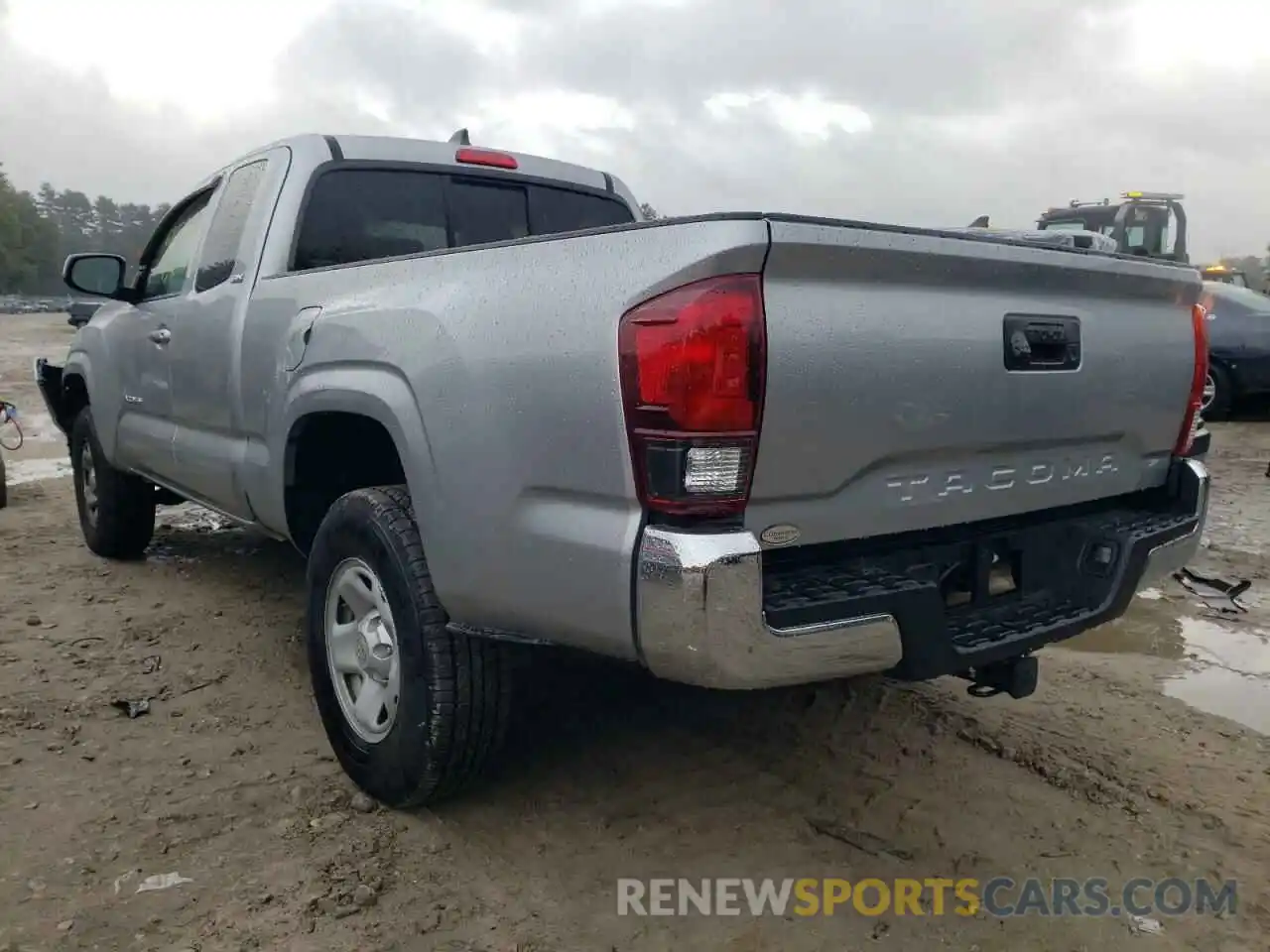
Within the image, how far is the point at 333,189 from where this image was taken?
11.9 feet

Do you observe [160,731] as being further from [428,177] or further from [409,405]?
[428,177]

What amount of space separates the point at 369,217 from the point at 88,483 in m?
2.88

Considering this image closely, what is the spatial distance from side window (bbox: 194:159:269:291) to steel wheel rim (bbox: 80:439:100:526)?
74.9 inches

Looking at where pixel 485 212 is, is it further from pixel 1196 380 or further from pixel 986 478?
pixel 1196 380

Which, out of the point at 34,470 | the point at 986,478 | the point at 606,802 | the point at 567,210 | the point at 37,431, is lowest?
the point at 37,431

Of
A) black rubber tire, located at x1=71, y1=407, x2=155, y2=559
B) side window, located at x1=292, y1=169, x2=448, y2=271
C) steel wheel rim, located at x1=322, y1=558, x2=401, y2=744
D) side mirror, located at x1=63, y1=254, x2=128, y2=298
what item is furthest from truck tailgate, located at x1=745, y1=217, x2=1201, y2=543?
black rubber tire, located at x1=71, y1=407, x2=155, y2=559

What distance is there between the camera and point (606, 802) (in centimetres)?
285

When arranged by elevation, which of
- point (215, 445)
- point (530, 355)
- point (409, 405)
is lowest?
point (215, 445)

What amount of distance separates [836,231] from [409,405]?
111cm

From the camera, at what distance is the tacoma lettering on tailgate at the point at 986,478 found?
225 centimetres

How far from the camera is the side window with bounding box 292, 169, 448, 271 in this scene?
3572 mm

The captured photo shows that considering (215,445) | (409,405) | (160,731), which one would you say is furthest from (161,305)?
(409,405)

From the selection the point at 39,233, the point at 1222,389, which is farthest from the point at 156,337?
the point at 39,233

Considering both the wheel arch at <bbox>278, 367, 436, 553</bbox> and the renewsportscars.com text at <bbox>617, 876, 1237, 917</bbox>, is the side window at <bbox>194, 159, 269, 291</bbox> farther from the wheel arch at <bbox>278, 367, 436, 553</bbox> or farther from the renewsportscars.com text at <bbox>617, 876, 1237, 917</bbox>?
the renewsportscars.com text at <bbox>617, 876, 1237, 917</bbox>
